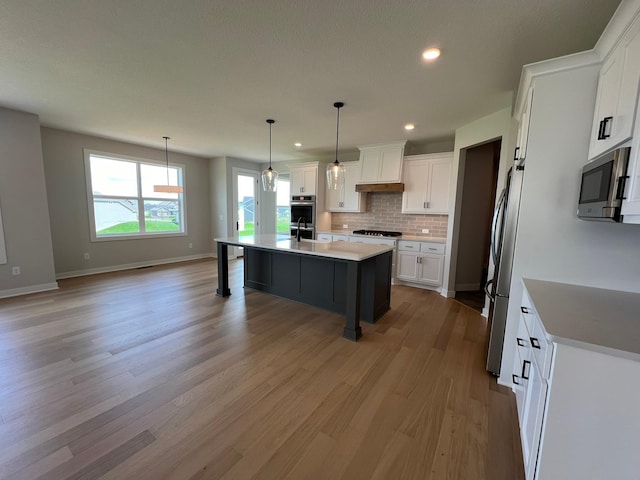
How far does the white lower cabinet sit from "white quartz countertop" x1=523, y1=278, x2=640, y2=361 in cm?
4

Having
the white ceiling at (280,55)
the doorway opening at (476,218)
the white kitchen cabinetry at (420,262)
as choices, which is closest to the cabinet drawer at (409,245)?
the white kitchen cabinetry at (420,262)

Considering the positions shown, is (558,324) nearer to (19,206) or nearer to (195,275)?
(195,275)

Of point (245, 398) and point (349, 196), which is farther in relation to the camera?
point (349, 196)

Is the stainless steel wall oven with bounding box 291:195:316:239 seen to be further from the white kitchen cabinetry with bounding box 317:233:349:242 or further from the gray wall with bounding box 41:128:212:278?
the gray wall with bounding box 41:128:212:278

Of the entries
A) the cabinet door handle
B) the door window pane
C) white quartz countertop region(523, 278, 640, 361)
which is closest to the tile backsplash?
the door window pane

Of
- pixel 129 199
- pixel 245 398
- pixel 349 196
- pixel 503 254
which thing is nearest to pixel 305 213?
pixel 349 196

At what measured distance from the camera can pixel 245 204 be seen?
719 cm

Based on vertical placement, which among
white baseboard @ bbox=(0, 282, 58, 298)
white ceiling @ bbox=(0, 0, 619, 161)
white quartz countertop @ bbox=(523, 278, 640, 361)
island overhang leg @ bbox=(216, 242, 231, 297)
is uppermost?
white ceiling @ bbox=(0, 0, 619, 161)

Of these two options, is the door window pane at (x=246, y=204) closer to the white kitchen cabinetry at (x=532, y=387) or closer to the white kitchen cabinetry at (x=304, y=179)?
the white kitchen cabinetry at (x=304, y=179)

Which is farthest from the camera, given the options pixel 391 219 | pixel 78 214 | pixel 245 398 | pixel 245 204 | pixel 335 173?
pixel 245 204

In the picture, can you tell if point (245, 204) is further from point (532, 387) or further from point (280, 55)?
point (532, 387)

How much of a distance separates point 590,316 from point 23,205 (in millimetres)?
6304

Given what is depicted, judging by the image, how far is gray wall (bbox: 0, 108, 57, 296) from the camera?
3.71 m

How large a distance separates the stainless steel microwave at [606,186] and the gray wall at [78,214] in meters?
6.92
